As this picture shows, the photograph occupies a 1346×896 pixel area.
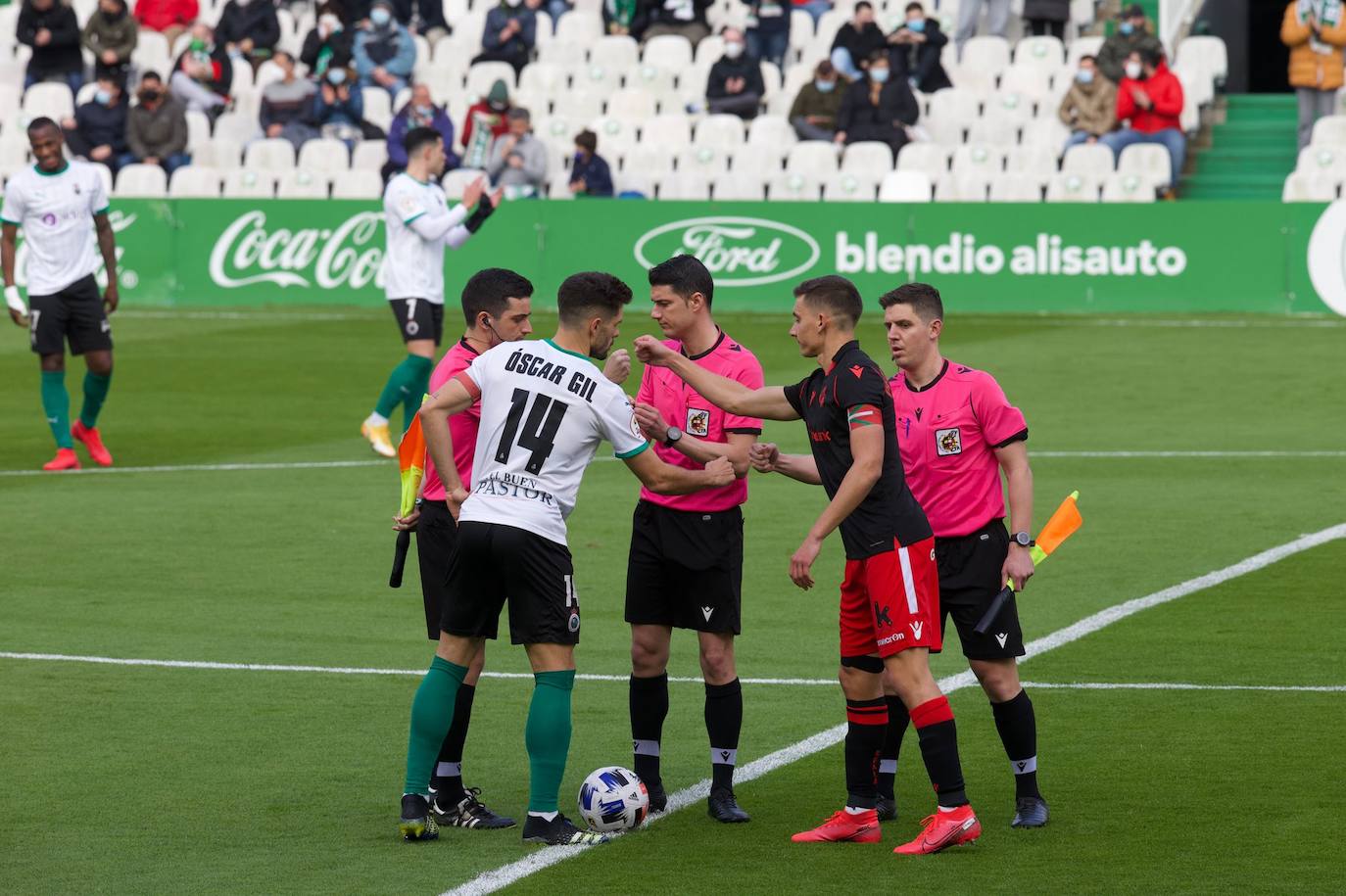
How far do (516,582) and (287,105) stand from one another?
2563 centimetres

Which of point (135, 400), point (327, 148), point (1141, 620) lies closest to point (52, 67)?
point (327, 148)

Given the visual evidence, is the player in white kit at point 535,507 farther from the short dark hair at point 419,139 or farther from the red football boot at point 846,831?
the short dark hair at point 419,139

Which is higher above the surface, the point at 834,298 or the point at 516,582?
the point at 834,298

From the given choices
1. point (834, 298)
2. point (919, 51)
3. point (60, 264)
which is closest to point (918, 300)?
point (834, 298)

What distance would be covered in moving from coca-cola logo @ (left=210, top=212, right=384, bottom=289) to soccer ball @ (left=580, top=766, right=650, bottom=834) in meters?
21.0

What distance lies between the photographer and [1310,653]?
393 inches

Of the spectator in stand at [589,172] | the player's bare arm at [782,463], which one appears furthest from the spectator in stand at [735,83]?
the player's bare arm at [782,463]

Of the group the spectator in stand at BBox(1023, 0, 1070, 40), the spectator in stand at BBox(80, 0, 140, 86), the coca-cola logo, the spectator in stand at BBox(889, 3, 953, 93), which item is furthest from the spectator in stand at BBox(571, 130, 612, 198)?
the spectator in stand at BBox(80, 0, 140, 86)

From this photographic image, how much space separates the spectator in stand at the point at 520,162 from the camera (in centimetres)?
2850

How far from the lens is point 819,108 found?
97.8 ft

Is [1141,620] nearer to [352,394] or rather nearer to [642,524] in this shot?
[642,524]

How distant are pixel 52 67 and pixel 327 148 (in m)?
5.54

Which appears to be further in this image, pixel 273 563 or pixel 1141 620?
pixel 273 563

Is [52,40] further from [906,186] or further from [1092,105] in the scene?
[1092,105]
